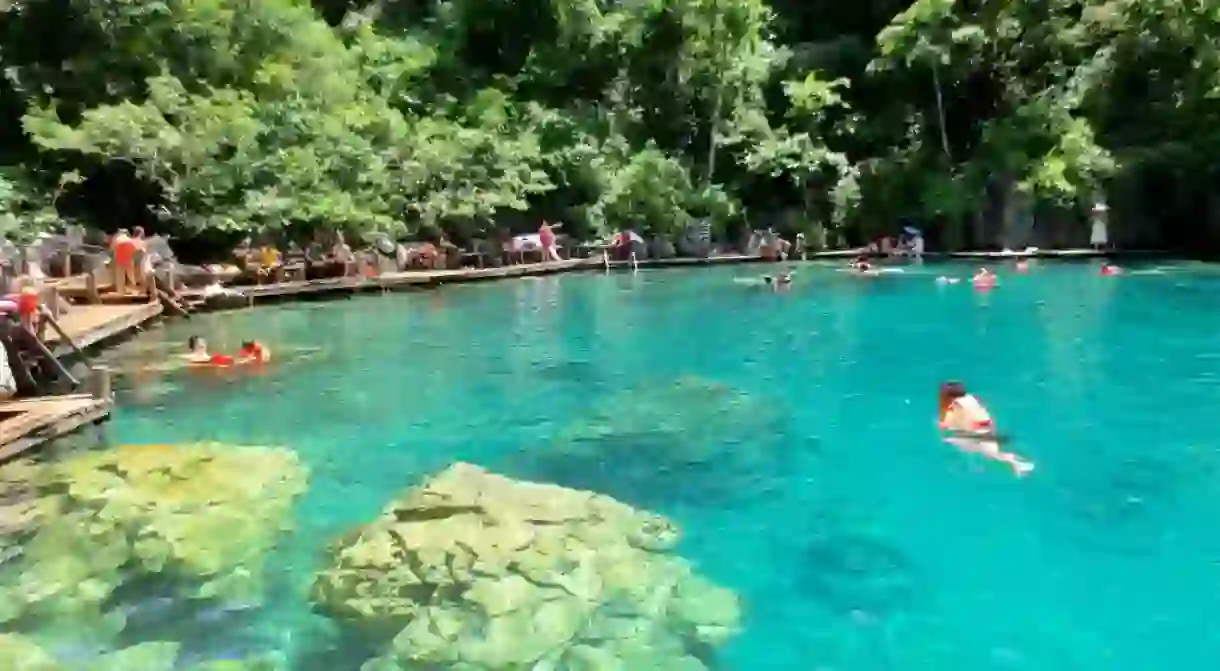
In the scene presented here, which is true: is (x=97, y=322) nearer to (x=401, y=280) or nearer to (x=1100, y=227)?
(x=401, y=280)

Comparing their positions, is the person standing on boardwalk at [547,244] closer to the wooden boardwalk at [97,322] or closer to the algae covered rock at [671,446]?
the wooden boardwalk at [97,322]

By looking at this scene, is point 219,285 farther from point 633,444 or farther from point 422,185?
point 633,444

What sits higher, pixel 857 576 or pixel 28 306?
pixel 28 306

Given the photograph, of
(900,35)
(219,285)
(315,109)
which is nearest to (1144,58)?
(900,35)

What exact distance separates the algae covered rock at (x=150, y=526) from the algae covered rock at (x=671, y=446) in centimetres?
260

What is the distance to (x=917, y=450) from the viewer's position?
1140 cm

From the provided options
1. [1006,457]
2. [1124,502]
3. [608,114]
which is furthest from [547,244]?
[1124,502]

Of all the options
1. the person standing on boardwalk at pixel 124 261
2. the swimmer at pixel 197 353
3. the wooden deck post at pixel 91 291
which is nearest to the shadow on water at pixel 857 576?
the swimmer at pixel 197 353

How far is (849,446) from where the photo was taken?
11758 millimetres

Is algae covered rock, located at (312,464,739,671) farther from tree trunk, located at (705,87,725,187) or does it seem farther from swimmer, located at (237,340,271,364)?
tree trunk, located at (705,87,725,187)

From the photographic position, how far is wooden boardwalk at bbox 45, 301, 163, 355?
1565 centimetres

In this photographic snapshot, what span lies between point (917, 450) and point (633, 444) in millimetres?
2728

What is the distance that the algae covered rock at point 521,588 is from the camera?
273 inches

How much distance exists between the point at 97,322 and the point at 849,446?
1127 centimetres
